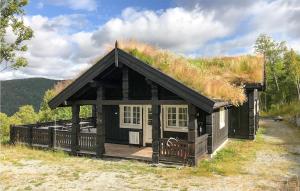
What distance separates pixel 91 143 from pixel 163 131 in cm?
338

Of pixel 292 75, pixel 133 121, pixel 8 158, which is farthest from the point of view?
pixel 292 75

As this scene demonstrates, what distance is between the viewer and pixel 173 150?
39.7 feet

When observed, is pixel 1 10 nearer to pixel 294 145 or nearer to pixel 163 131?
pixel 163 131

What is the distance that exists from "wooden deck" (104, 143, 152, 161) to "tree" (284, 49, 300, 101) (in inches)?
1448

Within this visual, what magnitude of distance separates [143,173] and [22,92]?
138 metres

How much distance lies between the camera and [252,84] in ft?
59.9

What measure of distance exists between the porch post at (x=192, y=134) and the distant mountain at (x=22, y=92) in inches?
4837

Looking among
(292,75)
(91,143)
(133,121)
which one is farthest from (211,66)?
(292,75)

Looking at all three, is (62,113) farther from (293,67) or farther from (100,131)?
(293,67)

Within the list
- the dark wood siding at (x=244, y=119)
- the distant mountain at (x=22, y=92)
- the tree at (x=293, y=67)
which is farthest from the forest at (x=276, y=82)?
the distant mountain at (x=22, y=92)

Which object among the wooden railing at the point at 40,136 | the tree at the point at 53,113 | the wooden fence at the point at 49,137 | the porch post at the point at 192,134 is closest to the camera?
the porch post at the point at 192,134

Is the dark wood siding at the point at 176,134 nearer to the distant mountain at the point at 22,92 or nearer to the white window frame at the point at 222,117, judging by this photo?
the white window frame at the point at 222,117

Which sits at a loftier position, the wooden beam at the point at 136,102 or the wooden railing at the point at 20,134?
the wooden beam at the point at 136,102

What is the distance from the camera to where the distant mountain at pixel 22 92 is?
Answer: 5084 inches
